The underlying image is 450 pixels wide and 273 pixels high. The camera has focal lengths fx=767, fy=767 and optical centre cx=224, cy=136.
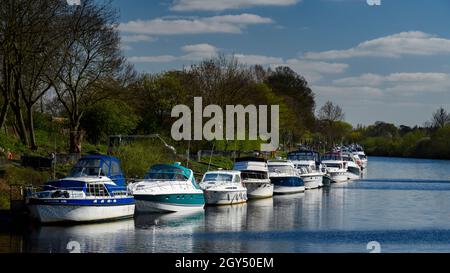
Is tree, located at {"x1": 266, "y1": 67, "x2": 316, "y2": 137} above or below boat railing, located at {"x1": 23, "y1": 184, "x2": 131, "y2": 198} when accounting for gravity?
above

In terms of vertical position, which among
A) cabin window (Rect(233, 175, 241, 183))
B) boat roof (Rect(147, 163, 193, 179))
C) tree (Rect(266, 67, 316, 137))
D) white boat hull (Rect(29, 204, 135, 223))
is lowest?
white boat hull (Rect(29, 204, 135, 223))

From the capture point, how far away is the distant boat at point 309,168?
76.0m

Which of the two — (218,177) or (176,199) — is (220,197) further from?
(176,199)

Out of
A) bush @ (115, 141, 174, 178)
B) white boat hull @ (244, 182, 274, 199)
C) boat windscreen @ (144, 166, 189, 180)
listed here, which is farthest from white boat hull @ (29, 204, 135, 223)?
white boat hull @ (244, 182, 274, 199)

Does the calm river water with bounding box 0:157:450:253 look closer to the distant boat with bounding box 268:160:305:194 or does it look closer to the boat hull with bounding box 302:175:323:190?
the distant boat with bounding box 268:160:305:194

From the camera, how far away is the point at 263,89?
3866 inches

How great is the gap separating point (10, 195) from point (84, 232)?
578 centimetres

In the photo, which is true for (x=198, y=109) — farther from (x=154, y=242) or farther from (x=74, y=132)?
(x=154, y=242)

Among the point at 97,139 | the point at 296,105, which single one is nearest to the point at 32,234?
the point at 97,139

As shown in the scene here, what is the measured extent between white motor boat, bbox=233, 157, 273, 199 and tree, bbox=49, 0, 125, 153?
13019 mm

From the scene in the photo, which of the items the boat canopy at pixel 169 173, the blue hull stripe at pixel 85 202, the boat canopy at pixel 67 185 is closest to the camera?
the blue hull stripe at pixel 85 202

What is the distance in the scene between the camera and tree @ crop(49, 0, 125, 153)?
58.3 metres

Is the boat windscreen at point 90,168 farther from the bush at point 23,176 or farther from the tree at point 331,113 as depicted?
the tree at point 331,113

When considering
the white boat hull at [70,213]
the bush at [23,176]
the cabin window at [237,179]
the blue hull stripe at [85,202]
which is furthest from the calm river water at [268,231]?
the bush at [23,176]
